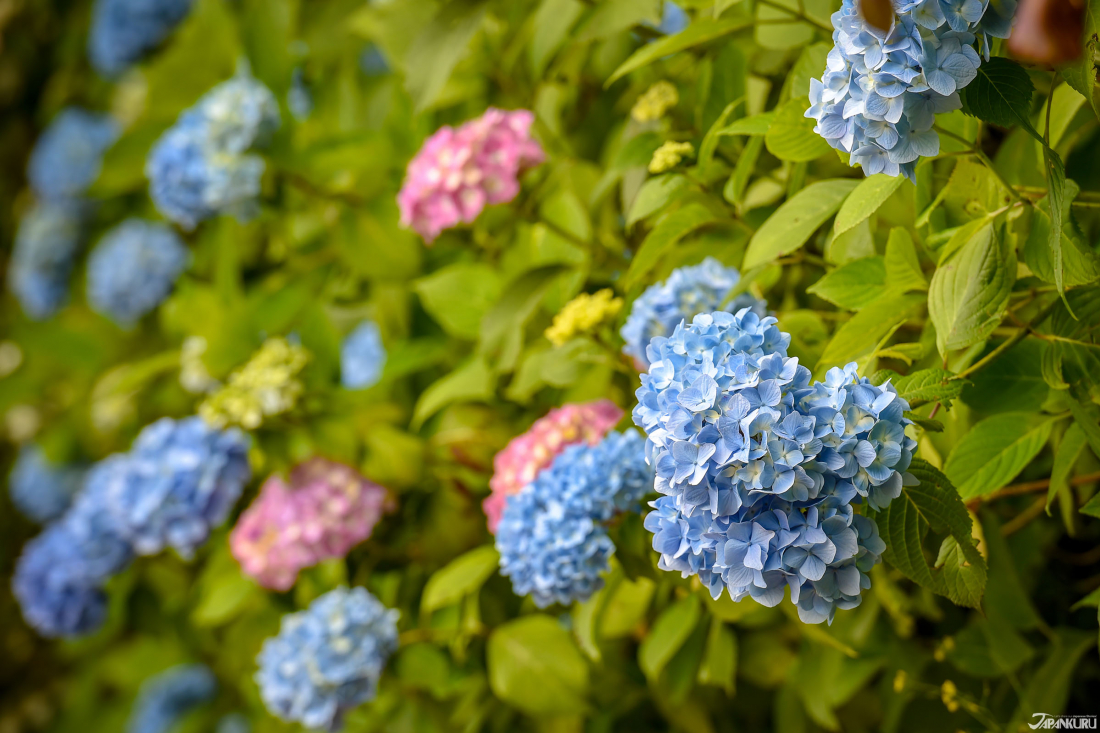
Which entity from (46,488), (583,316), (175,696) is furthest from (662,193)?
(46,488)

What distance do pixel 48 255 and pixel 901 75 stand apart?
88.4 inches

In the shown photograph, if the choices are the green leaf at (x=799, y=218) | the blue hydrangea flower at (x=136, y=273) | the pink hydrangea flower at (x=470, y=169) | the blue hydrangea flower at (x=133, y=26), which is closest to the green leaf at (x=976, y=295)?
the green leaf at (x=799, y=218)

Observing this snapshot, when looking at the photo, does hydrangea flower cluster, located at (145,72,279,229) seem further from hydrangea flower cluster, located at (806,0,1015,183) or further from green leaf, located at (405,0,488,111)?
hydrangea flower cluster, located at (806,0,1015,183)

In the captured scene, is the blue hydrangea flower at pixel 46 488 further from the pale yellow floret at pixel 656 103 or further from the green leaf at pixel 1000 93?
the green leaf at pixel 1000 93

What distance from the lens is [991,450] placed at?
0.64 m

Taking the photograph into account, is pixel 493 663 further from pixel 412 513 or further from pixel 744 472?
pixel 744 472

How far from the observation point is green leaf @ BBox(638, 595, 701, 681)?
0.87 metres

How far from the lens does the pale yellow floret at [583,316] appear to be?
0.82 meters

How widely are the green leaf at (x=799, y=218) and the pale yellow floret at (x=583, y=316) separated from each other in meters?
0.18

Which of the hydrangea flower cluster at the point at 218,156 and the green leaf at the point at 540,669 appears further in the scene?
the hydrangea flower cluster at the point at 218,156

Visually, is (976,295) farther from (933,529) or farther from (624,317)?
(624,317)

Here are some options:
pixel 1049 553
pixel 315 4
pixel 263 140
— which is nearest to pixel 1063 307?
pixel 1049 553

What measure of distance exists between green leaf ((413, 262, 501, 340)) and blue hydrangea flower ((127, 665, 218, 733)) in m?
1.17

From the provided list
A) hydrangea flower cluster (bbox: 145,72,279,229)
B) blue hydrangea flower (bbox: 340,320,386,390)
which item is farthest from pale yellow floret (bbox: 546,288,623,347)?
hydrangea flower cluster (bbox: 145,72,279,229)
